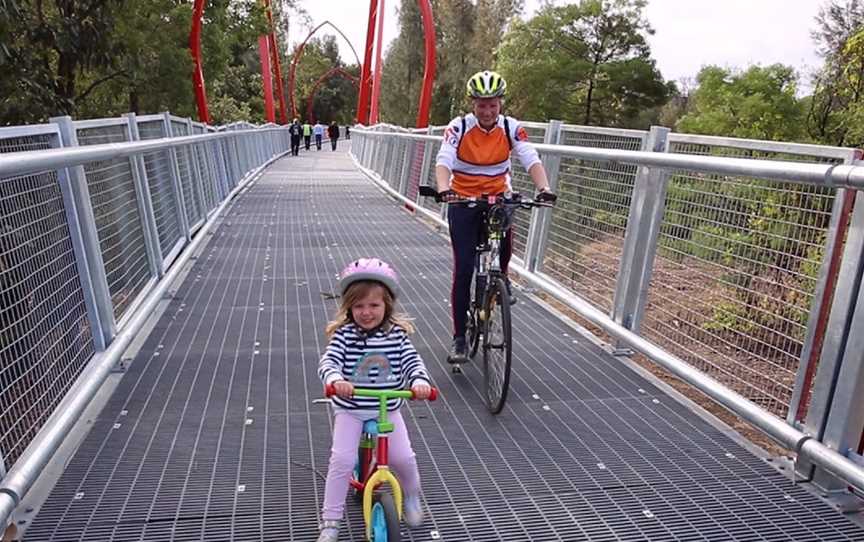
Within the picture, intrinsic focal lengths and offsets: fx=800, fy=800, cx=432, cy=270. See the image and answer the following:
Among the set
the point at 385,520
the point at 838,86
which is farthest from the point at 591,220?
the point at 838,86

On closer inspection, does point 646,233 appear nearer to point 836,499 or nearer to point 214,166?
point 836,499

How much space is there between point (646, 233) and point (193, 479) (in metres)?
3.03

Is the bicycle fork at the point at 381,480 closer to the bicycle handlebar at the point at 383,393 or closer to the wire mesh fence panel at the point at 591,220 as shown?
the bicycle handlebar at the point at 383,393

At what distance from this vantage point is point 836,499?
129 inches

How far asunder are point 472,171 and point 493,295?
804mm

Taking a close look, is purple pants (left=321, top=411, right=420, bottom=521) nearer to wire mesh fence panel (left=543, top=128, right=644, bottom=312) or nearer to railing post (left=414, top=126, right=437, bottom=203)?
wire mesh fence panel (left=543, top=128, right=644, bottom=312)

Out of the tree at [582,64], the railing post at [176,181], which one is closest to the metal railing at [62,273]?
the railing post at [176,181]

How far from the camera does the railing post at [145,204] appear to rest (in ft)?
19.1

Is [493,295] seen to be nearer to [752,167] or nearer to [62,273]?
[752,167]

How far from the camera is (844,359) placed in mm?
3148

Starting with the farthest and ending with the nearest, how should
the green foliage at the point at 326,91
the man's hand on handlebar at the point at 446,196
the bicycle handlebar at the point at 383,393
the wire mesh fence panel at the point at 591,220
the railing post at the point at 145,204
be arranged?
the green foliage at the point at 326,91, the railing post at the point at 145,204, the wire mesh fence panel at the point at 591,220, the man's hand on handlebar at the point at 446,196, the bicycle handlebar at the point at 383,393

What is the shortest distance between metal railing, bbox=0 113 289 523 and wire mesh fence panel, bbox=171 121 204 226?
2628 mm

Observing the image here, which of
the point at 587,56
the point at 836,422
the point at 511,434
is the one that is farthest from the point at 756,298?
the point at 587,56

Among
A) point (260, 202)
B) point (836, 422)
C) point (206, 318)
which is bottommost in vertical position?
point (260, 202)
